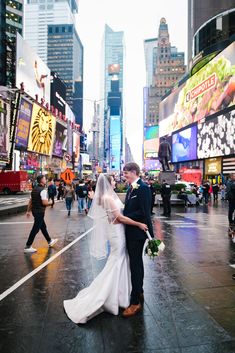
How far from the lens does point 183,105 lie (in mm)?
79250

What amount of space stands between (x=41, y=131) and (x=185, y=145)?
3202cm

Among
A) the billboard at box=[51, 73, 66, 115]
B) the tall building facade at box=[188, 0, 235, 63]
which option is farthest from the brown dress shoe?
the tall building facade at box=[188, 0, 235, 63]

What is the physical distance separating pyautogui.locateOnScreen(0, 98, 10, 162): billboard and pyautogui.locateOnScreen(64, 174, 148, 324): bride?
127 ft

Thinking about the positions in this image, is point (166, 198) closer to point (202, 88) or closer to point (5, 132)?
point (5, 132)

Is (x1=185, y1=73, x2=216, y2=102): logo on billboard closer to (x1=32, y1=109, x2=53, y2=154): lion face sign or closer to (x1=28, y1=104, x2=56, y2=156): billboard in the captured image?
(x1=28, y1=104, x2=56, y2=156): billboard

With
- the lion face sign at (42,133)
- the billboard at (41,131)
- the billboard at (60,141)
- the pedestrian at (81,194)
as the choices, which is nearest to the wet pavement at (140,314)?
the pedestrian at (81,194)

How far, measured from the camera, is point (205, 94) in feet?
209

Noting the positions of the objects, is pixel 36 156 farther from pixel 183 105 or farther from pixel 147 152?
pixel 147 152

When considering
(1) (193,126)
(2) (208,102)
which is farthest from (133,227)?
(1) (193,126)

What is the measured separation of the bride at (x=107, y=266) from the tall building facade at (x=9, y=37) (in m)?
74.1

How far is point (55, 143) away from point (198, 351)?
82.8 metres

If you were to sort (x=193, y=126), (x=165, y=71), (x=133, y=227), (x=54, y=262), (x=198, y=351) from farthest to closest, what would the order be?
(x=165, y=71) < (x=193, y=126) < (x=54, y=262) < (x=133, y=227) < (x=198, y=351)

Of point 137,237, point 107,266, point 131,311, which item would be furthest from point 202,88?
point 131,311

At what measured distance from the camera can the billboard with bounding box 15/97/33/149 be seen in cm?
5397
